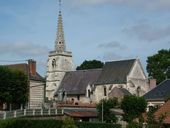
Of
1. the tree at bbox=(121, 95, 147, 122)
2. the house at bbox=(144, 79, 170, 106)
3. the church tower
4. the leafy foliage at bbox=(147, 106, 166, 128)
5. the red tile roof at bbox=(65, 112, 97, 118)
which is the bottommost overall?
the leafy foliage at bbox=(147, 106, 166, 128)

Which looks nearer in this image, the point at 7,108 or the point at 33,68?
the point at 7,108

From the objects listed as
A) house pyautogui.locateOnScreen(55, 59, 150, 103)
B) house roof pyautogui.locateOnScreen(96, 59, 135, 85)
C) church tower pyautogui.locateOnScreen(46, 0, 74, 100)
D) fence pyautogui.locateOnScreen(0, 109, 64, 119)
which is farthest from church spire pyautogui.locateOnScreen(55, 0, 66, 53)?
fence pyautogui.locateOnScreen(0, 109, 64, 119)

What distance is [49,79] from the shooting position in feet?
374

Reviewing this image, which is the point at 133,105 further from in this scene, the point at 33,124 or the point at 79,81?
the point at 79,81

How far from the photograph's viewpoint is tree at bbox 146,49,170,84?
318 ft

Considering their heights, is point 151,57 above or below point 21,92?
above

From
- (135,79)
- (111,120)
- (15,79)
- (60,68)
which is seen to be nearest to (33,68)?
(15,79)

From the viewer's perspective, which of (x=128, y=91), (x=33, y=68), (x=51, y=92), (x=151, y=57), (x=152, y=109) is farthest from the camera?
(x=51, y=92)

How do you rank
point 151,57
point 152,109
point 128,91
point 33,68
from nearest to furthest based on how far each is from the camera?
point 152,109 < point 33,68 < point 128,91 < point 151,57

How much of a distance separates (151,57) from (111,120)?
49429 mm

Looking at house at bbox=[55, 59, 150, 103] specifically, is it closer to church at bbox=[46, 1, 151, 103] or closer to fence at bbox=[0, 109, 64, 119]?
church at bbox=[46, 1, 151, 103]

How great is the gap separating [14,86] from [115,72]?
40384mm

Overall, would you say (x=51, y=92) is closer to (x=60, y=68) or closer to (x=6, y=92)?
(x=60, y=68)

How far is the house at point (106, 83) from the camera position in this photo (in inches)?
3804
